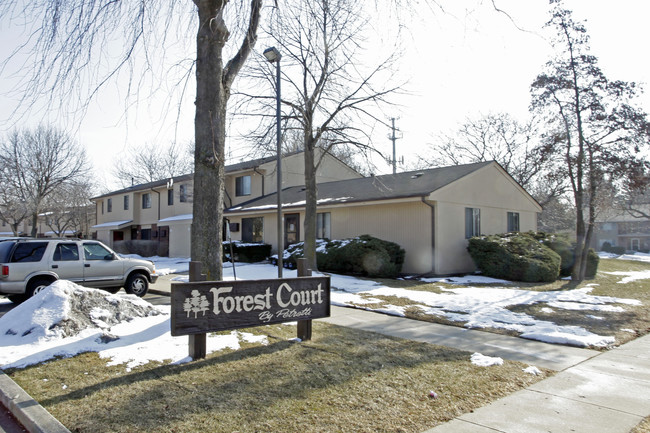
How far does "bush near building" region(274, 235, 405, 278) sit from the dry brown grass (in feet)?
32.1

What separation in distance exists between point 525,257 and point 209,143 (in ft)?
42.6

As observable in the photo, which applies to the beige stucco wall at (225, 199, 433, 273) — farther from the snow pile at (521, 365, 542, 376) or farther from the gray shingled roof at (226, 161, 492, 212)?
the snow pile at (521, 365, 542, 376)

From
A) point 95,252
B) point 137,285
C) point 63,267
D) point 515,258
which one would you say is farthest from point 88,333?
point 515,258

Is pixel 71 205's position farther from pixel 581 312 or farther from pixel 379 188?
pixel 581 312

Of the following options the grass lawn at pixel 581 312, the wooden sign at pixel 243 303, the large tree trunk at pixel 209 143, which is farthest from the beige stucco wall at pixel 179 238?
the wooden sign at pixel 243 303

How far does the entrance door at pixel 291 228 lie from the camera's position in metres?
22.5

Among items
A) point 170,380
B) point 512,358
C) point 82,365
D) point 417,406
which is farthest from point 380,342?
point 82,365

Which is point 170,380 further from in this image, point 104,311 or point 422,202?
point 422,202

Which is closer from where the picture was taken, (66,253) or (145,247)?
(66,253)

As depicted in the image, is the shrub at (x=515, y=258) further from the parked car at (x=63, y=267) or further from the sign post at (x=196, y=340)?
the sign post at (x=196, y=340)

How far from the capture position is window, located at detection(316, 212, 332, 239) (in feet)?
69.6

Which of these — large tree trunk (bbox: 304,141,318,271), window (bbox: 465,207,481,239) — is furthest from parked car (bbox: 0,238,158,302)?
window (bbox: 465,207,481,239)

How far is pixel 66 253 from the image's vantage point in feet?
36.6

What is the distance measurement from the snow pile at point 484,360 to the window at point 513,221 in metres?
17.7
